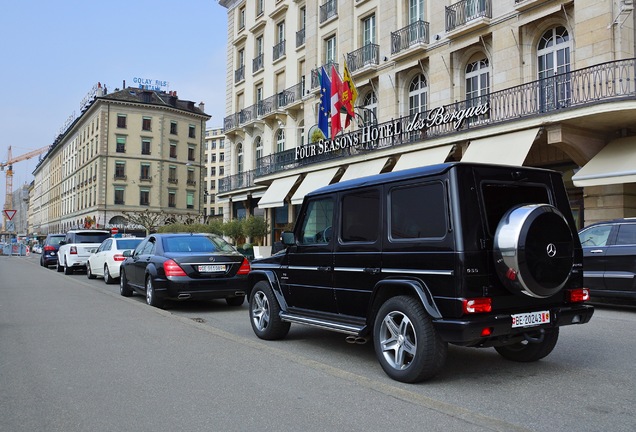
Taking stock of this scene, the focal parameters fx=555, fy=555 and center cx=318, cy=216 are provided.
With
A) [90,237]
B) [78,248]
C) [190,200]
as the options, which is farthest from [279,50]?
[190,200]

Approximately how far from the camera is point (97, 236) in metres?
22.8

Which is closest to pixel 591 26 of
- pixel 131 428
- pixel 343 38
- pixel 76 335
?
pixel 343 38

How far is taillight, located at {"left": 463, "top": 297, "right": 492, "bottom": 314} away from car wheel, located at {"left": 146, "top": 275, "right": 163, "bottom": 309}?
7.54 m

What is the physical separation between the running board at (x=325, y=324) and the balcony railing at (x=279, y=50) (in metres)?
29.5

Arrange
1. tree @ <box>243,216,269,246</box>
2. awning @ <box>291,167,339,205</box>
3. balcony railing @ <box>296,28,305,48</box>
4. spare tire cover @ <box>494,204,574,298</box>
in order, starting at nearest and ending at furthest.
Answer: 1. spare tire cover @ <box>494,204,574,298</box>
2. awning @ <box>291,167,339,205</box>
3. tree @ <box>243,216,269,246</box>
4. balcony railing @ <box>296,28,305,48</box>

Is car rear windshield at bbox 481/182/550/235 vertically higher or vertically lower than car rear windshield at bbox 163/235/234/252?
higher

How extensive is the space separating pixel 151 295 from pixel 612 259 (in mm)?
8932

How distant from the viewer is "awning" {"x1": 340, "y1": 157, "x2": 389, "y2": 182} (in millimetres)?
22922

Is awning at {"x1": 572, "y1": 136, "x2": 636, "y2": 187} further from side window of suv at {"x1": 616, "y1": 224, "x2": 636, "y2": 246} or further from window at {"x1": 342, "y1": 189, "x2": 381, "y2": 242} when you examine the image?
window at {"x1": 342, "y1": 189, "x2": 381, "y2": 242}

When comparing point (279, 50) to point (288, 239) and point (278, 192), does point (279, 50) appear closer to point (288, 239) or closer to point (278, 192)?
point (278, 192)

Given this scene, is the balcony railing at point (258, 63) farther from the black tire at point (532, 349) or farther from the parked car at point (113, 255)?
the black tire at point (532, 349)

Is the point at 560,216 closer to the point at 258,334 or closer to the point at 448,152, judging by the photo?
the point at 258,334

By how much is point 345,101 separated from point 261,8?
55.5ft

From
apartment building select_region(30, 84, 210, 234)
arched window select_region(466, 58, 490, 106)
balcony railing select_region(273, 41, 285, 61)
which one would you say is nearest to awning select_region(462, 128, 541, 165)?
arched window select_region(466, 58, 490, 106)
